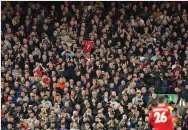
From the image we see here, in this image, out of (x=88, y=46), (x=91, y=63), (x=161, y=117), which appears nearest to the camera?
(x=161, y=117)

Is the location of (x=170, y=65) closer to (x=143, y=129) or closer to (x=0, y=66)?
(x=143, y=129)

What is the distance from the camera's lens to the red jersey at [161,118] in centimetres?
1948

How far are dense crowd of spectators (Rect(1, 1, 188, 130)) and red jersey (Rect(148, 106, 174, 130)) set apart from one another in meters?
4.62

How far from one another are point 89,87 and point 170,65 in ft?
10.5

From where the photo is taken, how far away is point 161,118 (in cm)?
1958

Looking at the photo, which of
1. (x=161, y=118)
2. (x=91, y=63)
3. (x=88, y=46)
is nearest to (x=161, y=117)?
(x=161, y=118)

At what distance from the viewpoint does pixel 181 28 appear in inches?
1178

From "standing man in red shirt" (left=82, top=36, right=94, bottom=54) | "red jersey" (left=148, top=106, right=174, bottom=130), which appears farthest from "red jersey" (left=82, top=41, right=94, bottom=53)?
"red jersey" (left=148, top=106, right=174, bottom=130)

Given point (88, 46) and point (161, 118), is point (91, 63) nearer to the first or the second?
point (88, 46)

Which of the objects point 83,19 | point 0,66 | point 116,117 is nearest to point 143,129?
point 116,117

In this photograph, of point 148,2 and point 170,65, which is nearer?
point 170,65

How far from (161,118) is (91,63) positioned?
27.7 feet

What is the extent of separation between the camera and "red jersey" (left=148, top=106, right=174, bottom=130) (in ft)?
63.9

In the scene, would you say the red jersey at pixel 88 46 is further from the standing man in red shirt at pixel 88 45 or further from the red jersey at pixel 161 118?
the red jersey at pixel 161 118
